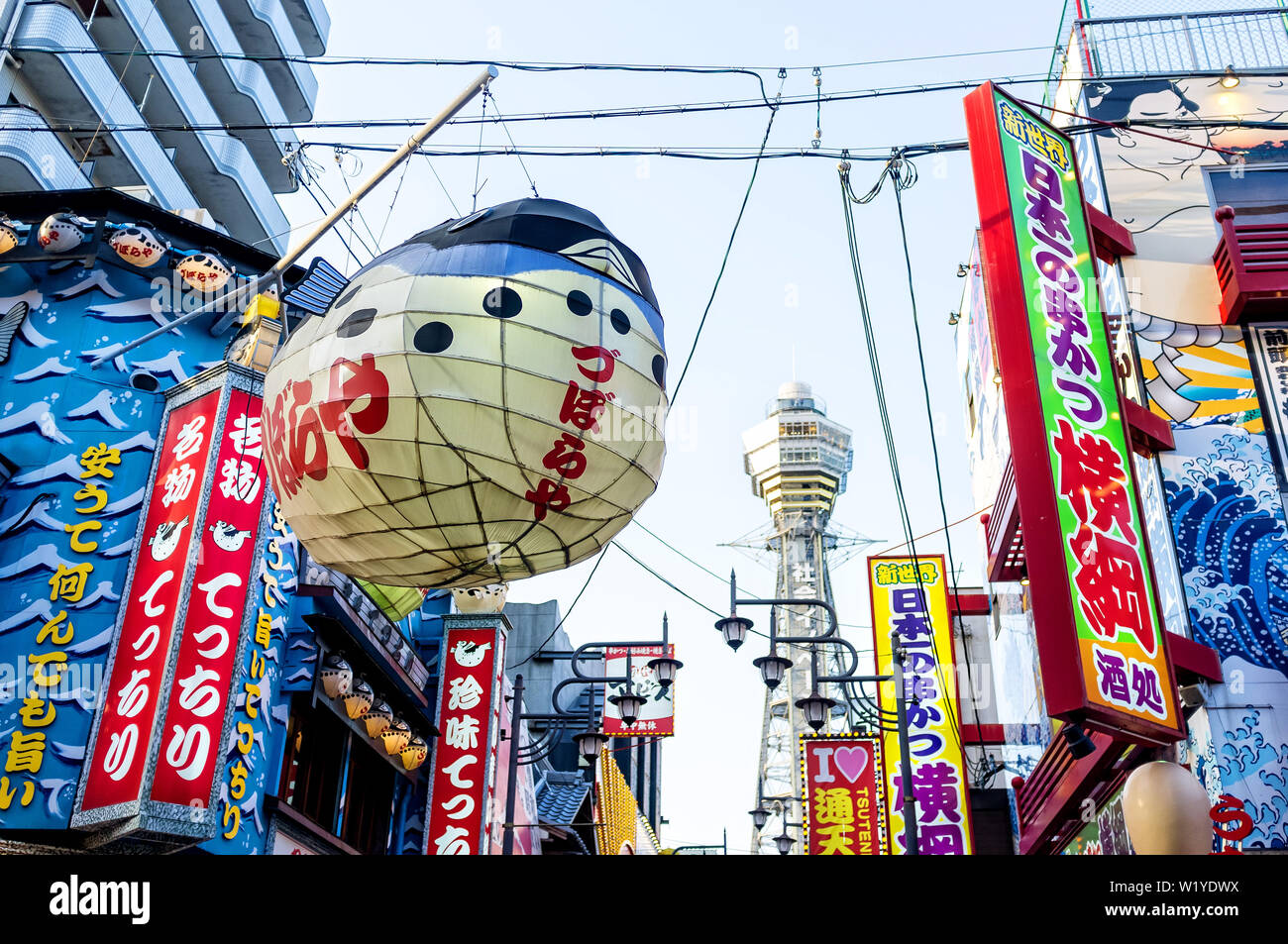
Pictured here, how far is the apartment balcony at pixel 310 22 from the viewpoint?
127ft

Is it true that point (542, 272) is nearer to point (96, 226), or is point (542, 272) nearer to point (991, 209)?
point (991, 209)

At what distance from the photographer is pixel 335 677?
1412 cm

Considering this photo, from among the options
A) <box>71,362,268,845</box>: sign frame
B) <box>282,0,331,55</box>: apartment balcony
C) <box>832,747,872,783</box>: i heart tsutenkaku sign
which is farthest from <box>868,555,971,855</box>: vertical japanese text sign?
<box>282,0,331,55</box>: apartment balcony

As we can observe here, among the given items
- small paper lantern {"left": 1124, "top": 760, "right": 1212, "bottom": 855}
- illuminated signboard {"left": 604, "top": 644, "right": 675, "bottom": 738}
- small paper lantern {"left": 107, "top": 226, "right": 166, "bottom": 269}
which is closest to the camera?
small paper lantern {"left": 1124, "top": 760, "right": 1212, "bottom": 855}

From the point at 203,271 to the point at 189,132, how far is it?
768 inches

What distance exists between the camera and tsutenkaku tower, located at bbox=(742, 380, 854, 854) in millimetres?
101312

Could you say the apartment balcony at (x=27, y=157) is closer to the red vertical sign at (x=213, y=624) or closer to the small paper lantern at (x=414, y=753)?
the red vertical sign at (x=213, y=624)

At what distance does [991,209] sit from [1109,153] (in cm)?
488

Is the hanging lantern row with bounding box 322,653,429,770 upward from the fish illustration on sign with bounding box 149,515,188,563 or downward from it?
downward

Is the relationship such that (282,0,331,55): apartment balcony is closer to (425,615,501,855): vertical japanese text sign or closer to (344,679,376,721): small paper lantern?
(425,615,501,855): vertical japanese text sign

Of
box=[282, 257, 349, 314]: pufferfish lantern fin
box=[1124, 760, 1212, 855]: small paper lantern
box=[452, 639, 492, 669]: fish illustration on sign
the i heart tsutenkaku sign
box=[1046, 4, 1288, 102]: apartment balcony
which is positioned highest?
box=[1046, 4, 1288, 102]: apartment balcony

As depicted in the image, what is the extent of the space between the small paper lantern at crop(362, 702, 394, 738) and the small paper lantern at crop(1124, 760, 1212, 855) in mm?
11148

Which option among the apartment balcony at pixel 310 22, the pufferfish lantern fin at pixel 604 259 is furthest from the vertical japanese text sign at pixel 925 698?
the apartment balcony at pixel 310 22
